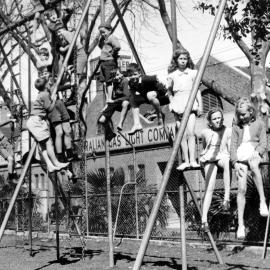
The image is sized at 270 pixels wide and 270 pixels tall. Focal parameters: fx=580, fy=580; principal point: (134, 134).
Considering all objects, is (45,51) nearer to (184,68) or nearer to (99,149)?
(184,68)

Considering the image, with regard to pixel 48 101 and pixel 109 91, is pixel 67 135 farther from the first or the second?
pixel 109 91

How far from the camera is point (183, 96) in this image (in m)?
8.37

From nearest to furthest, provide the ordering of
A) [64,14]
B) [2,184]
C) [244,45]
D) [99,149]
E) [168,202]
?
[64,14]
[244,45]
[168,202]
[2,184]
[99,149]

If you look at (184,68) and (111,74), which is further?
(111,74)

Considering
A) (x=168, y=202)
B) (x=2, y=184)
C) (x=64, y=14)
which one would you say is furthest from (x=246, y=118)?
(x=2, y=184)

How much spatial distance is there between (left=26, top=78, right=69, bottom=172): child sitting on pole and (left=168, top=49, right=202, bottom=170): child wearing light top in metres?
2.54

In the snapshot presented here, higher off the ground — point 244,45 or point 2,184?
point 244,45

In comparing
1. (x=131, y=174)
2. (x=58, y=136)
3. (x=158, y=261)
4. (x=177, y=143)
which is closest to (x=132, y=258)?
(x=158, y=261)

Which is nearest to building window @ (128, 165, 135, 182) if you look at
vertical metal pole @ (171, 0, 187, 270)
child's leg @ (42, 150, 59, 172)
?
child's leg @ (42, 150, 59, 172)

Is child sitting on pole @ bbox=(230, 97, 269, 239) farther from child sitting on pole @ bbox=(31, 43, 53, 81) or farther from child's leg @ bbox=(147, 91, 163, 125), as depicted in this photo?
child sitting on pole @ bbox=(31, 43, 53, 81)

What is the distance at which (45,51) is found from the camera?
11.1 m

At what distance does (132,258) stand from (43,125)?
359 cm

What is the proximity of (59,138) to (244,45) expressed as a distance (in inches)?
226

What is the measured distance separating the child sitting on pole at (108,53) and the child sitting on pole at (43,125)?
1.19 meters
